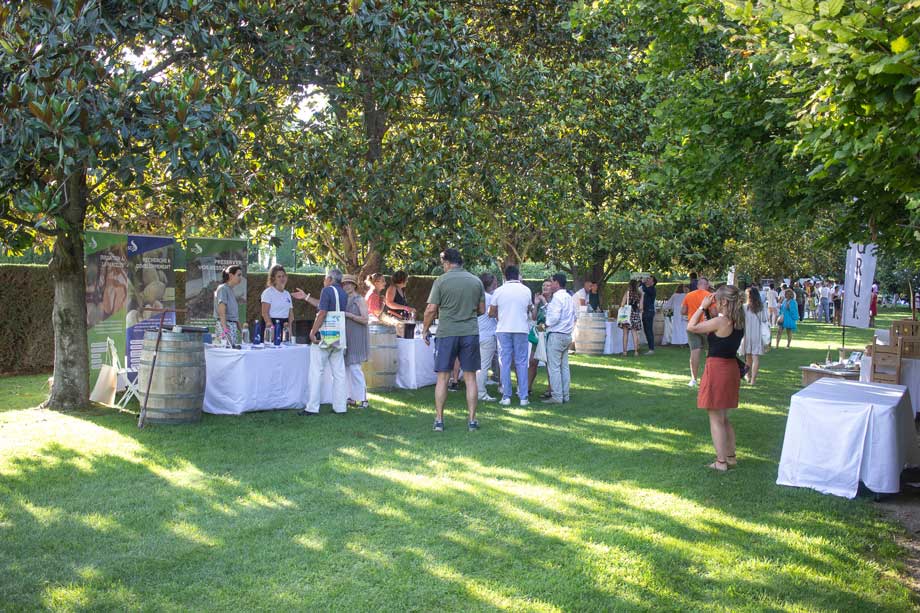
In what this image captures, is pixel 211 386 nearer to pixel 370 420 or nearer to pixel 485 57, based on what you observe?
pixel 370 420

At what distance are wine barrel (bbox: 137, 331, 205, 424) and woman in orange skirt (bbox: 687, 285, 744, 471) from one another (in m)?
5.42

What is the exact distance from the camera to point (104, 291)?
397 inches

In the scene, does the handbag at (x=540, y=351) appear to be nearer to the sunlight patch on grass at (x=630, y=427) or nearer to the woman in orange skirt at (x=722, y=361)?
the sunlight patch on grass at (x=630, y=427)

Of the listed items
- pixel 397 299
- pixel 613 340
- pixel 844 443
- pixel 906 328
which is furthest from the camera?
pixel 613 340

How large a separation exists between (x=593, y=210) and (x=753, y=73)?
11682mm

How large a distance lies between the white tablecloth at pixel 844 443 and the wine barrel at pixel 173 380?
613cm

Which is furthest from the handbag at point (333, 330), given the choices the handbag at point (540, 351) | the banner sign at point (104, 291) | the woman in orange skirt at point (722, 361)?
the woman in orange skirt at point (722, 361)

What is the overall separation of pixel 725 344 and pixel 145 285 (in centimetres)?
793

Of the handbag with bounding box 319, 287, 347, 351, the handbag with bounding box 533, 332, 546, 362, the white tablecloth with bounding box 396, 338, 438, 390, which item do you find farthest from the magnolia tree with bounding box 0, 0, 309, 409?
the handbag with bounding box 533, 332, 546, 362

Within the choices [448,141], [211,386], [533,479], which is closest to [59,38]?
[211,386]

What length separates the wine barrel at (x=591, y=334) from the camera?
18.7m

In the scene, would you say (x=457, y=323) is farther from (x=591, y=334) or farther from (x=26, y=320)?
(x=591, y=334)

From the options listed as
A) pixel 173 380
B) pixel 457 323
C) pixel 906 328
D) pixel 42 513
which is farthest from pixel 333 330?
pixel 906 328

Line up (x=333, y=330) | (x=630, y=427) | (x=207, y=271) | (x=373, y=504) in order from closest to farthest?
1. (x=373, y=504)
2. (x=630, y=427)
3. (x=333, y=330)
4. (x=207, y=271)
